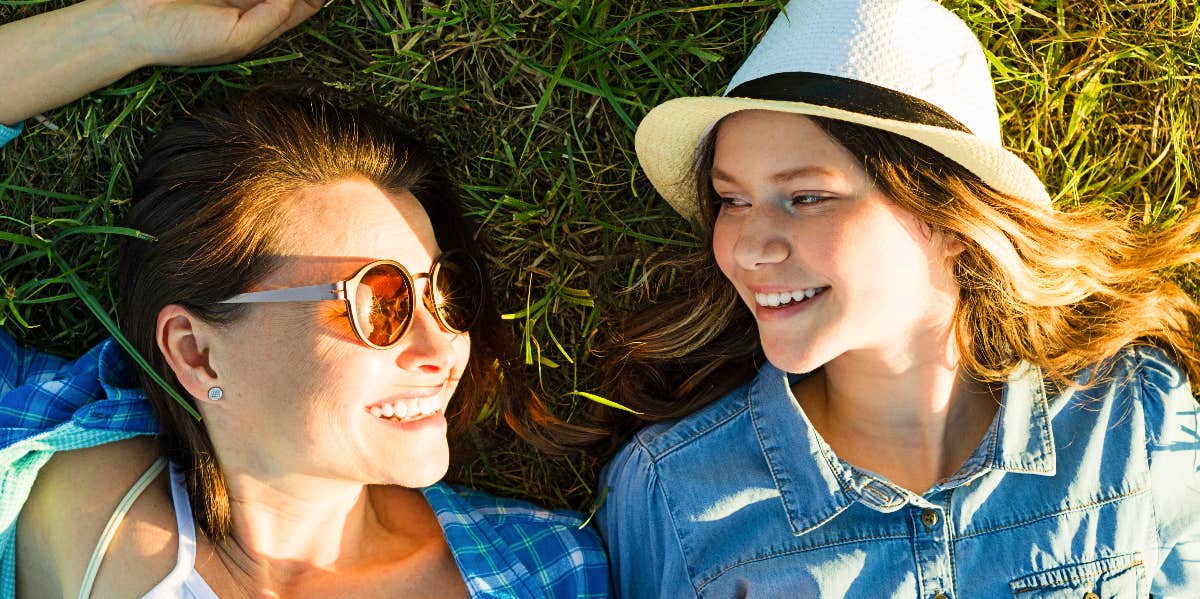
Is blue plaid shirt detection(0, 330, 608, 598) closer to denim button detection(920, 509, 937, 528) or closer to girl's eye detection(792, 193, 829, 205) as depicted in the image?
denim button detection(920, 509, 937, 528)

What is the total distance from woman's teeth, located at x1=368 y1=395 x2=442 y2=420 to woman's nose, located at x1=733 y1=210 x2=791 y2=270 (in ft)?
3.66

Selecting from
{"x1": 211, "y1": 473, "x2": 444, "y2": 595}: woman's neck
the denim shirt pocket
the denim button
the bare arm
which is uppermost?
the bare arm

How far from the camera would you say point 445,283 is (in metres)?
3.29

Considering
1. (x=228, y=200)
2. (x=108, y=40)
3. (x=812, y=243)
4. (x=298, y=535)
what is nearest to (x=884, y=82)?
(x=812, y=243)

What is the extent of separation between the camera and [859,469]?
343 cm

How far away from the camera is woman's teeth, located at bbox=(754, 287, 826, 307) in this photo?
3.16m

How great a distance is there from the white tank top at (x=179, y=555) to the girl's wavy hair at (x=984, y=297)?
1521 millimetres

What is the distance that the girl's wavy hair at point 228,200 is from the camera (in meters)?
3.05

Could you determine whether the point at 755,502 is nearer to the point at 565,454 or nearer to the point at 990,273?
the point at 565,454

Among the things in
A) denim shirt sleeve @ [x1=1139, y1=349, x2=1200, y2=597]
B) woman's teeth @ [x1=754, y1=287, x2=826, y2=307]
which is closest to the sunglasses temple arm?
woman's teeth @ [x1=754, y1=287, x2=826, y2=307]

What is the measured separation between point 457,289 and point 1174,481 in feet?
8.62

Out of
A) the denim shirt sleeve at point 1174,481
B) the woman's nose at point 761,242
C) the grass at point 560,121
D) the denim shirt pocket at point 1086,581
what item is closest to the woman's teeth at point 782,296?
the woman's nose at point 761,242

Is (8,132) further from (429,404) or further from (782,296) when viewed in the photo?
(782,296)

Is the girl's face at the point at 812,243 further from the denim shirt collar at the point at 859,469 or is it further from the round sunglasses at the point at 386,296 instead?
the round sunglasses at the point at 386,296
